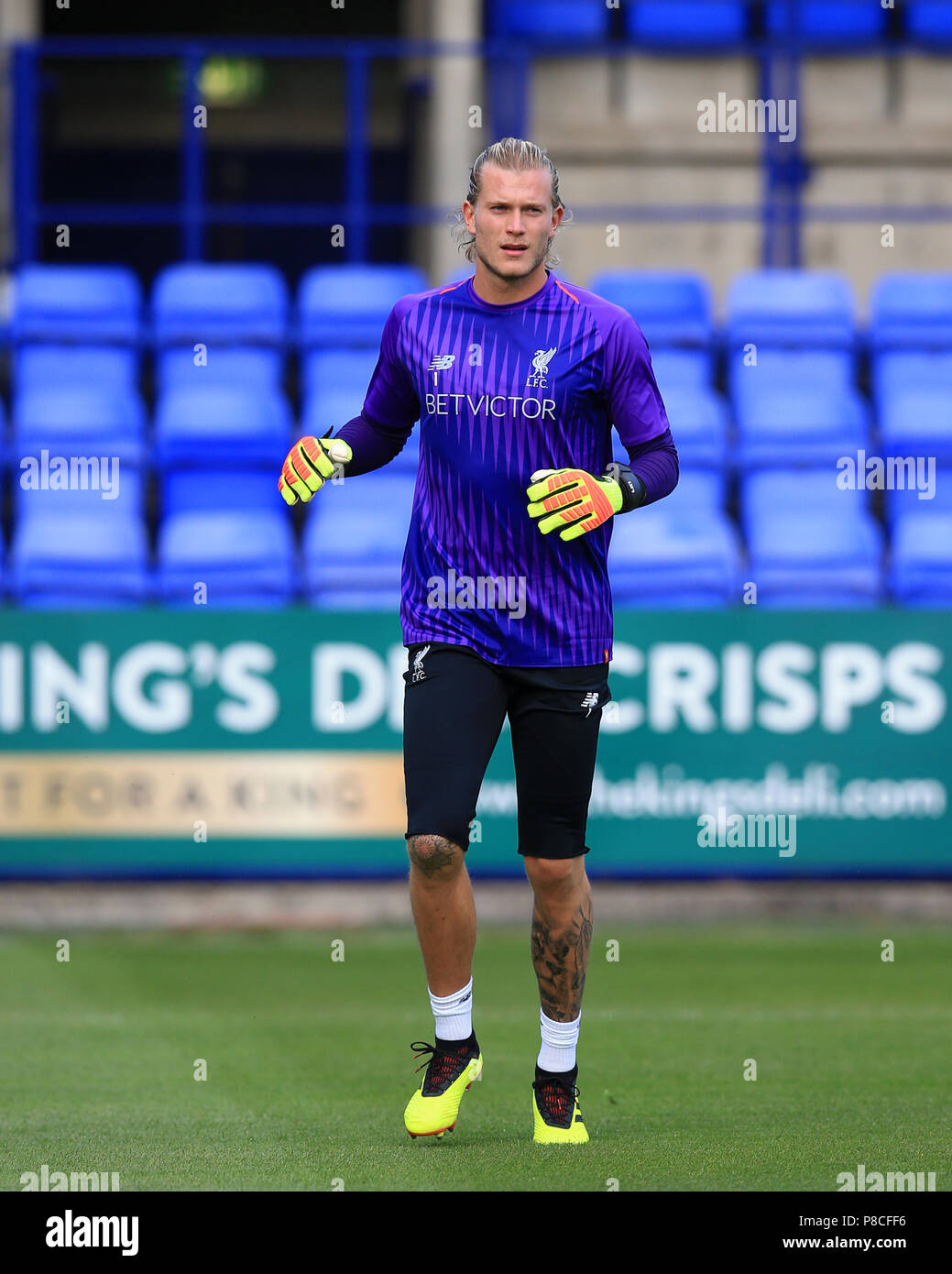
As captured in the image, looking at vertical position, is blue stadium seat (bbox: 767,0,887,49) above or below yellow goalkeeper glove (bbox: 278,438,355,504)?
above

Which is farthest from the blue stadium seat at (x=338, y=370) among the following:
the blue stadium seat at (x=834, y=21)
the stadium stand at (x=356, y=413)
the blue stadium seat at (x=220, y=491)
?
the blue stadium seat at (x=834, y=21)

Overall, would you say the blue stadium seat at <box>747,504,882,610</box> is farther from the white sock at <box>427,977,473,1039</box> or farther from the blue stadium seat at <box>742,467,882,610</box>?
the white sock at <box>427,977,473,1039</box>

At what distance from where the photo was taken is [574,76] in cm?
1267

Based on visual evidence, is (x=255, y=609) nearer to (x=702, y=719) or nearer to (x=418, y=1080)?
(x=702, y=719)

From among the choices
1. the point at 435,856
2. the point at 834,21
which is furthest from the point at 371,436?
the point at 834,21

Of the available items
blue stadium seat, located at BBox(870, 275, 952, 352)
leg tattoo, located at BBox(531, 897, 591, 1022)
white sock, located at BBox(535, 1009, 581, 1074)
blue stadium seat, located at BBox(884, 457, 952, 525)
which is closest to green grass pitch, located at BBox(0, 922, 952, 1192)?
white sock, located at BBox(535, 1009, 581, 1074)

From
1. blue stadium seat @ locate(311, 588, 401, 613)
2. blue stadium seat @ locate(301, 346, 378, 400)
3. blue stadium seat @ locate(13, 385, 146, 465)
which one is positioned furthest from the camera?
blue stadium seat @ locate(301, 346, 378, 400)

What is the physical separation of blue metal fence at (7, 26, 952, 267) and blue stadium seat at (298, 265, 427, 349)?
1.00 feet

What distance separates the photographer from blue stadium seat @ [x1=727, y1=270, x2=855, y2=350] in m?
10.8

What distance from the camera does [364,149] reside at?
11.5 meters

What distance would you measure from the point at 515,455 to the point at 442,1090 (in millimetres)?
1439
